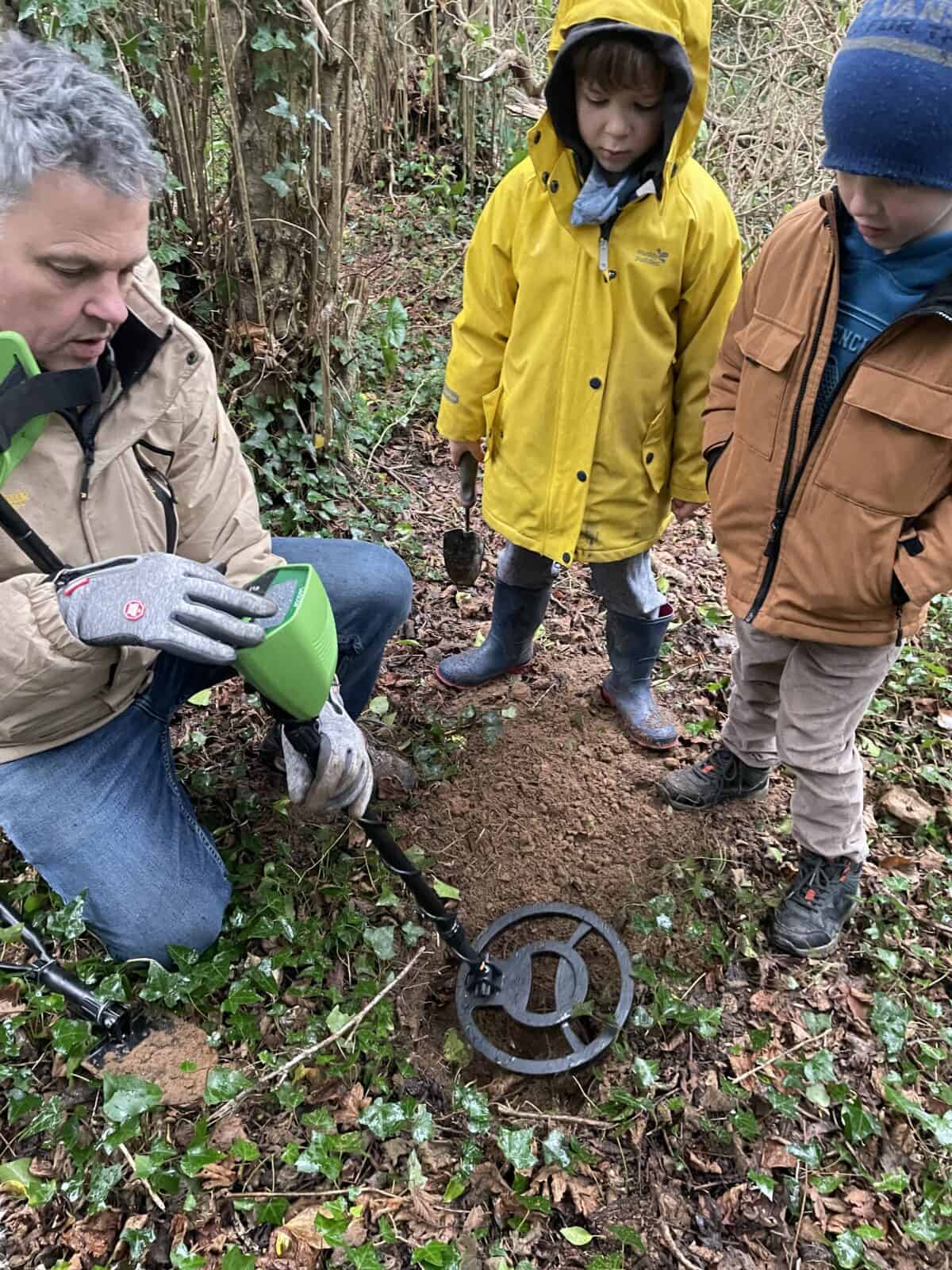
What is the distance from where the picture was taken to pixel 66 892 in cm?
201

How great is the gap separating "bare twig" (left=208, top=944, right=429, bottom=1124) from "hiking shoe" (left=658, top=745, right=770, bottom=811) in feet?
3.34

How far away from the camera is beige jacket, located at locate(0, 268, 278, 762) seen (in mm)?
1682

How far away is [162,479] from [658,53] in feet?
4.88

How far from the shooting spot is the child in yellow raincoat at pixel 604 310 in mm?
1820

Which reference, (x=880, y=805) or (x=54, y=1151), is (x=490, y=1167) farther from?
(x=880, y=805)

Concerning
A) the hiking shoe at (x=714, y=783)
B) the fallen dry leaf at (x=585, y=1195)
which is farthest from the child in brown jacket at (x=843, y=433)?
the fallen dry leaf at (x=585, y=1195)

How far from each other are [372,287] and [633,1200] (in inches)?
187

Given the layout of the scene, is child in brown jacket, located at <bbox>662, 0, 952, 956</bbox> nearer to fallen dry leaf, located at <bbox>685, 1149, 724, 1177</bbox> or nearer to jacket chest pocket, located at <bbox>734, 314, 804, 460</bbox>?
jacket chest pocket, located at <bbox>734, 314, 804, 460</bbox>

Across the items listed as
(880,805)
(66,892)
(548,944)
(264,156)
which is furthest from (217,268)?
(880,805)

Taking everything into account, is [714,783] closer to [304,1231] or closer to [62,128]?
[304,1231]

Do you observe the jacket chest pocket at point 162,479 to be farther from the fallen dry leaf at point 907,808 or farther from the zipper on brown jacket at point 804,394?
the fallen dry leaf at point 907,808

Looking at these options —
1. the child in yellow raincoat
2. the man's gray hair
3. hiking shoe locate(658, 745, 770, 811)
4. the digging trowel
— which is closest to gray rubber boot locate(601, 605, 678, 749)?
the child in yellow raincoat

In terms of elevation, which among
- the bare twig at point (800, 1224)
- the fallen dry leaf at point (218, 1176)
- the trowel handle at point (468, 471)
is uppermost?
the trowel handle at point (468, 471)

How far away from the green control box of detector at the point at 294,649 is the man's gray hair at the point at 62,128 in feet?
2.60
